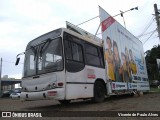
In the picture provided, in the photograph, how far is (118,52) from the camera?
39.9ft

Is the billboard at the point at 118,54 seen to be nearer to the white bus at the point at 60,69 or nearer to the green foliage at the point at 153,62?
the white bus at the point at 60,69

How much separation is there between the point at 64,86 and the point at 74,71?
872mm

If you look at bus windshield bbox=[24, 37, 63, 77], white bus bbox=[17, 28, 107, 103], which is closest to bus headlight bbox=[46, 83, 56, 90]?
white bus bbox=[17, 28, 107, 103]

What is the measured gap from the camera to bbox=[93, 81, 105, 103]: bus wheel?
965cm

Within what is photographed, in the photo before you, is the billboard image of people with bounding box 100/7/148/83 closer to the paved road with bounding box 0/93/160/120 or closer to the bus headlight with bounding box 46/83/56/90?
the paved road with bounding box 0/93/160/120

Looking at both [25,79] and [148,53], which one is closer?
[25,79]

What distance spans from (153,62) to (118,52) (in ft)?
98.6

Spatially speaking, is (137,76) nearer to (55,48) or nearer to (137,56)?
(137,56)

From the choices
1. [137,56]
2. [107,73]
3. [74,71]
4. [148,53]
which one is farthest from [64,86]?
[148,53]

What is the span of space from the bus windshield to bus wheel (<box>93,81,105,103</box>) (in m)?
2.35

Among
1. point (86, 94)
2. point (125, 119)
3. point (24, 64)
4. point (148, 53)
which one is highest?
point (148, 53)

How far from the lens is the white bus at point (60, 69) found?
25.9ft

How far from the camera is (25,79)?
8.94 m

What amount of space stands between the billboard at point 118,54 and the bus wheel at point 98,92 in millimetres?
→ 734
